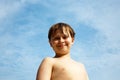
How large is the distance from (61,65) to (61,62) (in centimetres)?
8

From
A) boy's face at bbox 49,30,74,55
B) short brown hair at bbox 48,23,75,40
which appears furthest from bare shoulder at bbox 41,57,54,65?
short brown hair at bbox 48,23,75,40

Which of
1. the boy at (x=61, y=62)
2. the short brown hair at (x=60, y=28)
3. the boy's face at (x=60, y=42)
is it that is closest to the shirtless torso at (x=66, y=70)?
the boy at (x=61, y=62)

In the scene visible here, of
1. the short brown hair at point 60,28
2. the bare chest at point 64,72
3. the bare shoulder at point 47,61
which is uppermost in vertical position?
the short brown hair at point 60,28

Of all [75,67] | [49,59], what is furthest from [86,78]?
[49,59]

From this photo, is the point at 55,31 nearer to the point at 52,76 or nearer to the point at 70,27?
the point at 70,27

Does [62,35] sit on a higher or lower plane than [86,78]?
higher

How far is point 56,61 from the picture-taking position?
20.9ft

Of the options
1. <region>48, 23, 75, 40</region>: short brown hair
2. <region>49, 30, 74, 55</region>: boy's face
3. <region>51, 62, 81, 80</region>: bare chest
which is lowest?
<region>51, 62, 81, 80</region>: bare chest

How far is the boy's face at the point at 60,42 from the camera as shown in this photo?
6.41 meters

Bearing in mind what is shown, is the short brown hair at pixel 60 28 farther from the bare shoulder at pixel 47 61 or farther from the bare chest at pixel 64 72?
the bare chest at pixel 64 72

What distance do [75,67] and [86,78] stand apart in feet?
1.14

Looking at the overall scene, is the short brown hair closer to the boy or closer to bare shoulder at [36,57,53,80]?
the boy

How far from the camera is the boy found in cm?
624

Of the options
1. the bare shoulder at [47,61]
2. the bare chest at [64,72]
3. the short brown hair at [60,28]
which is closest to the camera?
the bare chest at [64,72]
